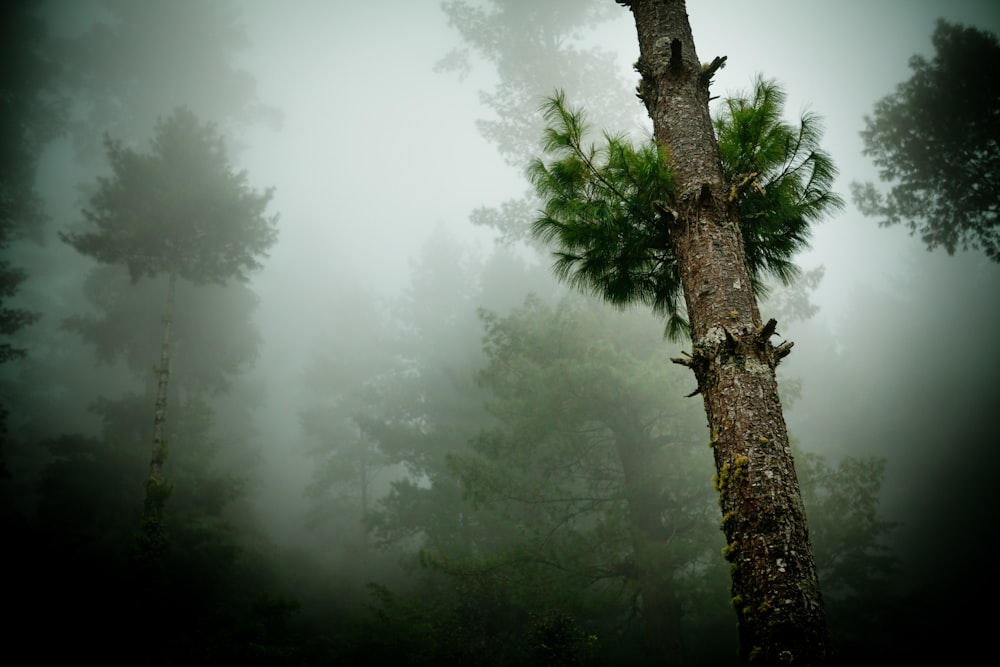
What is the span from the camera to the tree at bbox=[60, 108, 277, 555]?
46.0 ft

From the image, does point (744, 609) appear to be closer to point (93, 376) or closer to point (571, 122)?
point (571, 122)

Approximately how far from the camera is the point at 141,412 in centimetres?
1592

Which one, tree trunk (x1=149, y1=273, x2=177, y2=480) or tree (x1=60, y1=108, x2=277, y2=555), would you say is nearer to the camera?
tree trunk (x1=149, y1=273, x2=177, y2=480)

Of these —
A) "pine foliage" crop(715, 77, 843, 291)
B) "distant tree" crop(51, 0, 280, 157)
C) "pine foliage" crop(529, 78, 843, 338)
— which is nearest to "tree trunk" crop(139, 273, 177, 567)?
"pine foliage" crop(529, 78, 843, 338)

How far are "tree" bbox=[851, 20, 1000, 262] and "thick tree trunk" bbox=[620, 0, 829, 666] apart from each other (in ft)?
39.4

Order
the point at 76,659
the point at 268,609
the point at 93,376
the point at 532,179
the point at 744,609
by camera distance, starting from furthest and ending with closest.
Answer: the point at 93,376
the point at 76,659
the point at 268,609
the point at 532,179
the point at 744,609

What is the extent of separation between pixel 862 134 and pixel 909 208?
7.60 feet

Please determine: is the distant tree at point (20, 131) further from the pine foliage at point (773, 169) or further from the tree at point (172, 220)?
the pine foliage at point (773, 169)

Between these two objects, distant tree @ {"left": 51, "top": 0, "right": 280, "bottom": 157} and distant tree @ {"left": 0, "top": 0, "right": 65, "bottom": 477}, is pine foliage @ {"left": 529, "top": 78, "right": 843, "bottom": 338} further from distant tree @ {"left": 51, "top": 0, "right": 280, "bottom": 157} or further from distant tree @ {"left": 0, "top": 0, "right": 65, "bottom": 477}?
distant tree @ {"left": 51, "top": 0, "right": 280, "bottom": 157}

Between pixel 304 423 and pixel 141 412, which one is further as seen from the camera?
pixel 304 423

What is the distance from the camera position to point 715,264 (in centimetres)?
297

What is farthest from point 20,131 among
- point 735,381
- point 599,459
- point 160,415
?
point 735,381

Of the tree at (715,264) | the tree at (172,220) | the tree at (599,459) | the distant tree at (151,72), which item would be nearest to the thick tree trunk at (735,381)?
the tree at (715,264)

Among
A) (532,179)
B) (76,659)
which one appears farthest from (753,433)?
(76,659)
